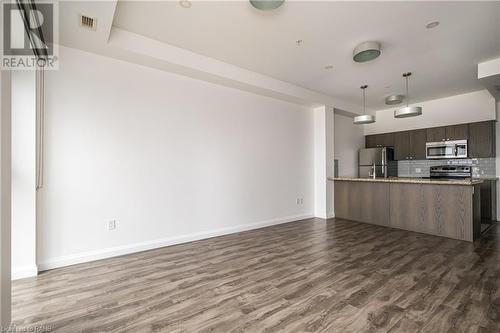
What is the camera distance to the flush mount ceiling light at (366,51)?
3168 mm

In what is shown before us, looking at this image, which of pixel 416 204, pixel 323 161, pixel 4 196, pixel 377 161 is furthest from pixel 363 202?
pixel 4 196

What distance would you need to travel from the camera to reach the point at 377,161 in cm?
651

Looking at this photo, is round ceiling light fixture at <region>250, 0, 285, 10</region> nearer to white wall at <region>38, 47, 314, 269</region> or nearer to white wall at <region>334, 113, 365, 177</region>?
white wall at <region>38, 47, 314, 269</region>

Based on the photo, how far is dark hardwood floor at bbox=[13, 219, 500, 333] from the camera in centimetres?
184

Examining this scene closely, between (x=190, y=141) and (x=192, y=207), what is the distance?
113 cm

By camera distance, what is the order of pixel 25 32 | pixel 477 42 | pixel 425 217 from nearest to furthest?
pixel 25 32 < pixel 477 42 < pixel 425 217

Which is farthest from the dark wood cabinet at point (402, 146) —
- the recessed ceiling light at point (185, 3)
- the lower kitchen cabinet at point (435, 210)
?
the recessed ceiling light at point (185, 3)

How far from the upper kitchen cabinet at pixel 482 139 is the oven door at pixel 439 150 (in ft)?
1.15

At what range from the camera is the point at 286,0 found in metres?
2.44

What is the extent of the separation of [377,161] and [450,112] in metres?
2.00

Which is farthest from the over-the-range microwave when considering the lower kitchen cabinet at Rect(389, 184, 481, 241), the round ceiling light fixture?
the round ceiling light fixture

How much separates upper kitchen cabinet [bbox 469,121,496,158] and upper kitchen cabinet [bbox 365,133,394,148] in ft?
5.50

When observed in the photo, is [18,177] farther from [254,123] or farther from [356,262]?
[356,262]

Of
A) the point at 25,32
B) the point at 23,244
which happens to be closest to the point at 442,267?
the point at 23,244
